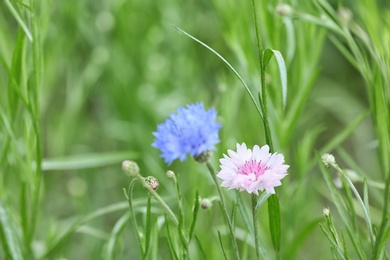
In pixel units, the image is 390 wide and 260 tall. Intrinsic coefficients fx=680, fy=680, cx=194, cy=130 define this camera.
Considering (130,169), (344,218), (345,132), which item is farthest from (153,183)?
(345,132)

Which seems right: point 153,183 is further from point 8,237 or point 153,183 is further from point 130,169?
point 8,237

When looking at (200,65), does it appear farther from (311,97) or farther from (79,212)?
(79,212)

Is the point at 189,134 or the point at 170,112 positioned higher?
the point at 189,134

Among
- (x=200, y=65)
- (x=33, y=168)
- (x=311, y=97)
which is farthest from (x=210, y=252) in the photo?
(x=311, y=97)

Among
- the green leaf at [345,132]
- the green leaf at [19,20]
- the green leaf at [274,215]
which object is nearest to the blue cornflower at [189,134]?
the green leaf at [274,215]

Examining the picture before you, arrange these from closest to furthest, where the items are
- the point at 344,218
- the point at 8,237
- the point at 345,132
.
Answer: the point at 344,218
the point at 8,237
the point at 345,132
